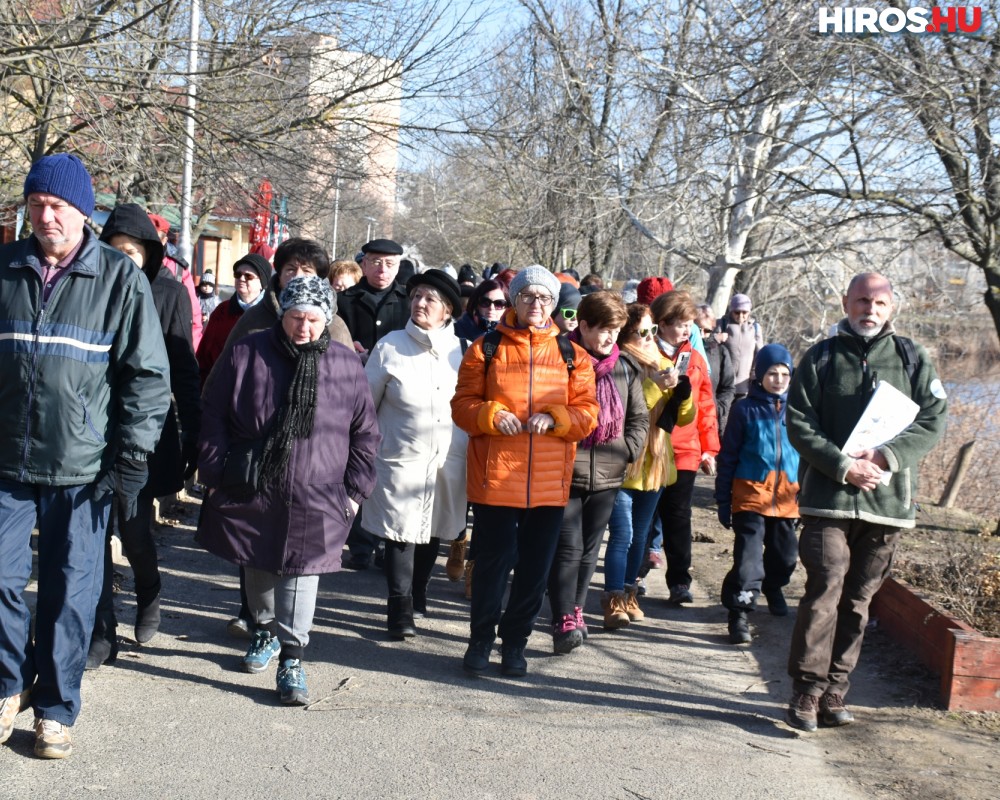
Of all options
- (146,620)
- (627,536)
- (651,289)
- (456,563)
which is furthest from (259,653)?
(651,289)

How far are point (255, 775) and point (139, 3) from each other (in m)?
7.69

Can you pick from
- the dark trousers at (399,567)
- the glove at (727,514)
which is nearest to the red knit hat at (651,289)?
the glove at (727,514)

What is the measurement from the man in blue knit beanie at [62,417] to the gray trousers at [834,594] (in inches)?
113

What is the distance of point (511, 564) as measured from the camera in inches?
225

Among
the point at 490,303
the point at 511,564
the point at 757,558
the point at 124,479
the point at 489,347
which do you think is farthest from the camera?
the point at 490,303

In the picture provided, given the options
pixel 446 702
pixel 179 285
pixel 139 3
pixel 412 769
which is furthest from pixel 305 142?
pixel 412 769

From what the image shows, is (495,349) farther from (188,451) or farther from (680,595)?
(680,595)

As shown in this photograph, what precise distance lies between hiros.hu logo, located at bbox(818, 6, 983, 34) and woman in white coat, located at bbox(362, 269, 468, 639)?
4.39 meters

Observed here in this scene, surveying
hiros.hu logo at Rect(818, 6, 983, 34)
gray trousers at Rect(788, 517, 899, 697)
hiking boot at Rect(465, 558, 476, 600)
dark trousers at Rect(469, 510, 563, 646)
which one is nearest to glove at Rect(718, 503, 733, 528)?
hiking boot at Rect(465, 558, 476, 600)

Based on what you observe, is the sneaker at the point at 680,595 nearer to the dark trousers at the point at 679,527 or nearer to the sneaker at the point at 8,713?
the dark trousers at the point at 679,527

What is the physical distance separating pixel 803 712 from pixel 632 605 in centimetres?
189

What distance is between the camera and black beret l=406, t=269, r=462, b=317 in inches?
239

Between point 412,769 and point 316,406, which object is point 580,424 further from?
point 412,769

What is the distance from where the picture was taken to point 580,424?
5598 millimetres
